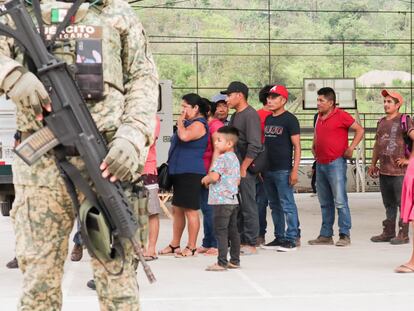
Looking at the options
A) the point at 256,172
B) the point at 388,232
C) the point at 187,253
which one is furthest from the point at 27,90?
the point at 388,232

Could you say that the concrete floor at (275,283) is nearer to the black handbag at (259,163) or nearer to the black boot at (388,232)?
the black boot at (388,232)

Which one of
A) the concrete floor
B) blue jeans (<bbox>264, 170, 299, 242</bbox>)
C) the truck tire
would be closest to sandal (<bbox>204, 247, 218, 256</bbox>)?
the concrete floor

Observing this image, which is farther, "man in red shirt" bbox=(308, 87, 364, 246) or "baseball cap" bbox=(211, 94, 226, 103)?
"baseball cap" bbox=(211, 94, 226, 103)

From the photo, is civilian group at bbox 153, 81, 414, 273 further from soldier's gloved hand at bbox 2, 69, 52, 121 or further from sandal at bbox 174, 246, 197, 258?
soldier's gloved hand at bbox 2, 69, 52, 121

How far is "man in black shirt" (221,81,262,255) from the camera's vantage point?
8.66 m

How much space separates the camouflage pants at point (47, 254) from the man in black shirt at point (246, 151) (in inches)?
209

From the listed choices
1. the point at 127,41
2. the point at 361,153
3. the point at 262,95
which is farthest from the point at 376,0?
the point at 127,41

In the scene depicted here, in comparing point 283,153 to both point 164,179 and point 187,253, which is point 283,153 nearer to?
point 164,179

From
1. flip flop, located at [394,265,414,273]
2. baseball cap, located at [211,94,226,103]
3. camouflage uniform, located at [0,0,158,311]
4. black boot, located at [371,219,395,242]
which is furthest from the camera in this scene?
black boot, located at [371,219,395,242]

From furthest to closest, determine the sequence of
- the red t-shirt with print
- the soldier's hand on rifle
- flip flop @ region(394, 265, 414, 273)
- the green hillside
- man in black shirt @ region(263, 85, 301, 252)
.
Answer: the green hillside < the soldier's hand on rifle < the red t-shirt with print < man in black shirt @ region(263, 85, 301, 252) < flip flop @ region(394, 265, 414, 273)

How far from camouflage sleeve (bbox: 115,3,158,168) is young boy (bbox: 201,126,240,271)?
4193 mm

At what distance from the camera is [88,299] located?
6.34 metres

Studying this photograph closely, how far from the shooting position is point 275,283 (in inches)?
278

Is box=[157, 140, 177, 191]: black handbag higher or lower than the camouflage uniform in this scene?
lower
